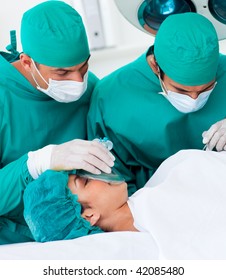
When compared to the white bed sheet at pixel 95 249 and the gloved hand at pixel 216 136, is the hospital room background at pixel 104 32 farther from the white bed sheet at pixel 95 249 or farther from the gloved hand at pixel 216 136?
the white bed sheet at pixel 95 249

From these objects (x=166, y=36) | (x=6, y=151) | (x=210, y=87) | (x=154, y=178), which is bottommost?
(x=154, y=178)

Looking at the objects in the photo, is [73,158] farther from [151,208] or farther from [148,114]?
[148,114]

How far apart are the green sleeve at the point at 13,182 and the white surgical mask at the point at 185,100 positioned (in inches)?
22.2

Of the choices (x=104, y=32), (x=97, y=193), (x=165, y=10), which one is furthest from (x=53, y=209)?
(x=104, y=32)

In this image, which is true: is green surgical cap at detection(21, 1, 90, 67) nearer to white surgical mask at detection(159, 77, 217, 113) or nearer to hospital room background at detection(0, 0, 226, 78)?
white surgical mask at detection(159, 77, 217, 113)

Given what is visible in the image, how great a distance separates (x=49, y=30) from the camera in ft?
A: 5.93

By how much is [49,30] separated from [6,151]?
0.47 meters

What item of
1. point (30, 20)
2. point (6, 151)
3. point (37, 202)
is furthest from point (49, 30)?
point (37, 202)

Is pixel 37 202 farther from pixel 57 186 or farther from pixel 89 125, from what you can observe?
pixel 89 125

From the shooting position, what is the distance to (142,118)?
2033 mm

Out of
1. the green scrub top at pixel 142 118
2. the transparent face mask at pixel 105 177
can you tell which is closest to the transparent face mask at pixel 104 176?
the transparent face mask at pixel 105 177

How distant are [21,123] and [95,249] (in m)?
0.59

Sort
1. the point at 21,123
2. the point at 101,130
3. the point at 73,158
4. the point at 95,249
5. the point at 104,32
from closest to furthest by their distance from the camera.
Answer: the point at 95,249 → the point at 73,158 → the point at 21,123 → the point at 101,130 → the point at 104,32

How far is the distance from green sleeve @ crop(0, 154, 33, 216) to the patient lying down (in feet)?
0.23
